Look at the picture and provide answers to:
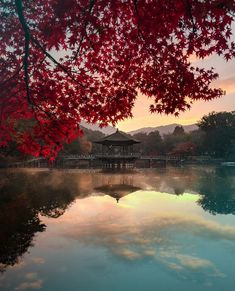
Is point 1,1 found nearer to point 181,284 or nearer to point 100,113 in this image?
point 100,113

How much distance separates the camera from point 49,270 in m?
8.14

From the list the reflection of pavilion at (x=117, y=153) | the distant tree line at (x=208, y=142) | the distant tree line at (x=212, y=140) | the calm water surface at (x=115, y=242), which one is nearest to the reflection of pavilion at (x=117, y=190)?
the calm water surface at (x=115, y=242)

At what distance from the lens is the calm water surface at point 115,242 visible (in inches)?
298

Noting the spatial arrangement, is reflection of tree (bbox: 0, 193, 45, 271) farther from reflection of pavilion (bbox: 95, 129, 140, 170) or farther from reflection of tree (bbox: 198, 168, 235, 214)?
reflection of pavilion (bbox: 95, 129, 140, 170)

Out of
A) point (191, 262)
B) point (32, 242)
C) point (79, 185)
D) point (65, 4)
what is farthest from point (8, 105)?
point (79, 185)

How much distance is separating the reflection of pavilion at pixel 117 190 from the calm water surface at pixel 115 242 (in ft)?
2.29

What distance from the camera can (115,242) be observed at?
34.0 feet

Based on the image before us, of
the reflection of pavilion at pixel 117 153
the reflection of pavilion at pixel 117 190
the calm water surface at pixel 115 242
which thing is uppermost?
the reflection of pavilion at pixel 117 153

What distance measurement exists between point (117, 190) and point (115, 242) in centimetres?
1099

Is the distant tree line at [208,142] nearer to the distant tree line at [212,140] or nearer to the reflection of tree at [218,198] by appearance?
the distant tree line at [212,140]

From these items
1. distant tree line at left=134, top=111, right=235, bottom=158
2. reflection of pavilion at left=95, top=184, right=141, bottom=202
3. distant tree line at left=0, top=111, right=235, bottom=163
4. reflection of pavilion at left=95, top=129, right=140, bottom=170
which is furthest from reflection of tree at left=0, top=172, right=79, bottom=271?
distant tree line at left=134, top=111, right=235, bottom=158

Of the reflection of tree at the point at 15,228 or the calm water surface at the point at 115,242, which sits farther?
the reflection of tree at the point at 15,228

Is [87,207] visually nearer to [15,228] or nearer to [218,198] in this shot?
[15,228]

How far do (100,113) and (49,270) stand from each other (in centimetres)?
391
